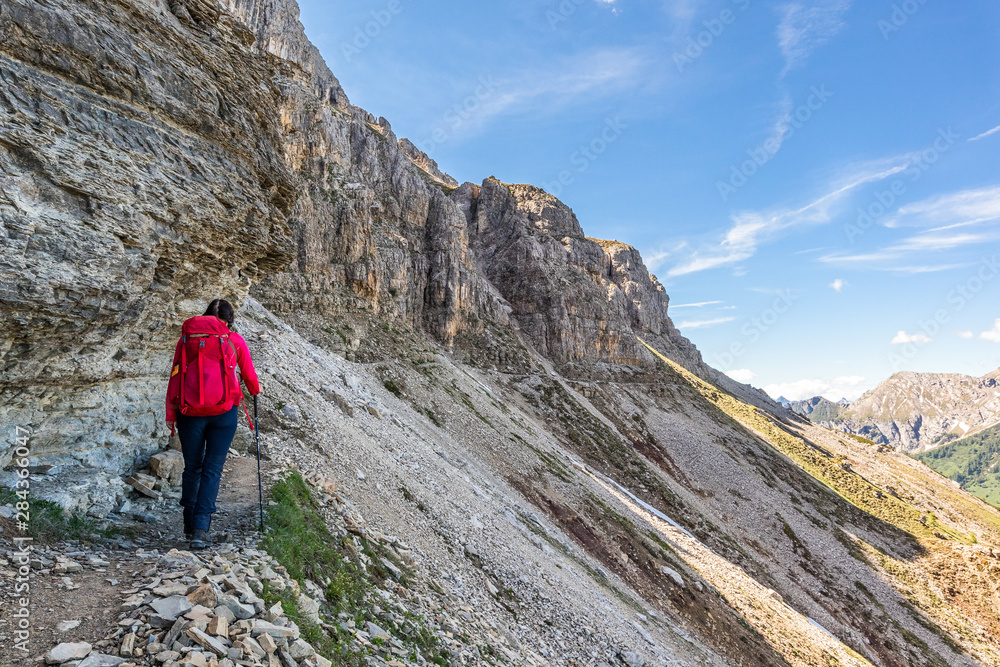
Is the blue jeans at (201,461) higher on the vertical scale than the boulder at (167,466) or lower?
higher

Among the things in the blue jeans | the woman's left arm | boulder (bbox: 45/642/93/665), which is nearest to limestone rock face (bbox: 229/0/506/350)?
the woman's left arm

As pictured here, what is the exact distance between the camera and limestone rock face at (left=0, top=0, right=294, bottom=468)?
5922 mm

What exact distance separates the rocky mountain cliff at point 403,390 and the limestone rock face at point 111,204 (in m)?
0.04

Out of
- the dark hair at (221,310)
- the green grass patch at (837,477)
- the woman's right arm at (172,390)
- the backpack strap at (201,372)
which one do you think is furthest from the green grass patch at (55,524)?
the green grass patch at (837,477)

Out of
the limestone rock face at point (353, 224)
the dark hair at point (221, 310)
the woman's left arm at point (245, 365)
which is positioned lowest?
the woman's left arm at point (245, 365)

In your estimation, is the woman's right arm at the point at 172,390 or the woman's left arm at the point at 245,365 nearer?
the woman's right arm at the point at 172,390

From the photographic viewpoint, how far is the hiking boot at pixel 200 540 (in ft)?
19.3

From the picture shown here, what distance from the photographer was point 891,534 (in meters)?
59.4

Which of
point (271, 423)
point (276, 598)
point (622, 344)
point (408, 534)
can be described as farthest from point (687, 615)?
point (622, 344)

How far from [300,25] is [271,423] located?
7615 centimetres

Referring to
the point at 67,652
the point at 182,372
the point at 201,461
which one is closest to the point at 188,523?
the point at 201,461

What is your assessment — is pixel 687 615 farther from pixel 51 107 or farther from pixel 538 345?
pixel 538 345

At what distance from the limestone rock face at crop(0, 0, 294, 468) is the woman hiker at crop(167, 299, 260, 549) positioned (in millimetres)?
1824

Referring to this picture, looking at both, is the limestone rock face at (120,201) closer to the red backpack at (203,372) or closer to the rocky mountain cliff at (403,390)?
the rocky mountain cliff at (403,390)
